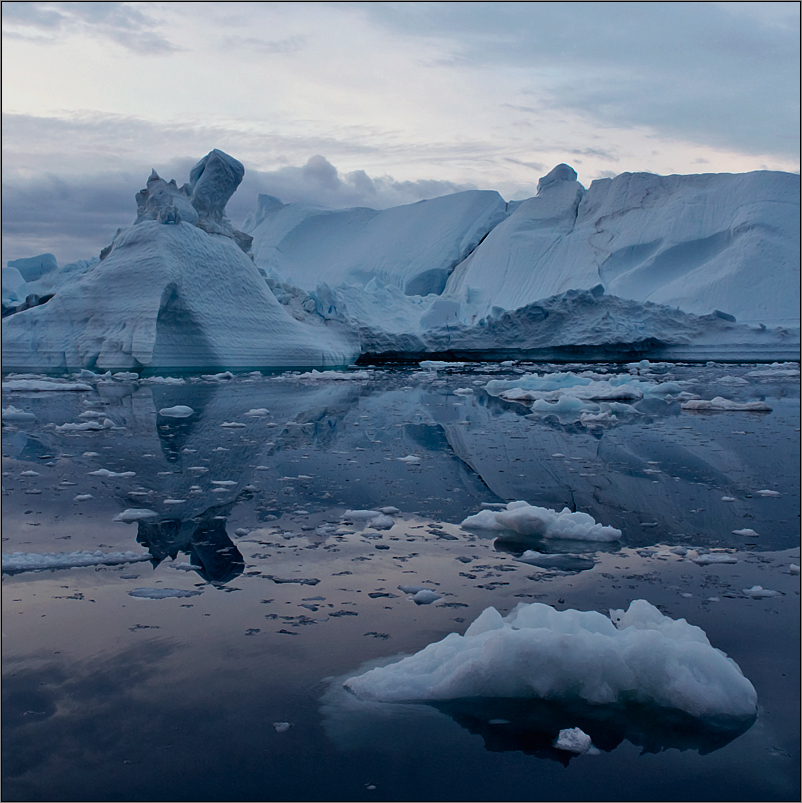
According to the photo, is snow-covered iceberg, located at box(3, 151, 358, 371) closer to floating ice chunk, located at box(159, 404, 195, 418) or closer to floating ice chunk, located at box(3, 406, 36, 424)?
floating ice chunk, located at box(3, 406, 36, 424)

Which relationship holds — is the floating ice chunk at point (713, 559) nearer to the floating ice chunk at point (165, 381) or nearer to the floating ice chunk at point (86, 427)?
the floating ice chunk at point (86, 427)

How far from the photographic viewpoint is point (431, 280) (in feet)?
102

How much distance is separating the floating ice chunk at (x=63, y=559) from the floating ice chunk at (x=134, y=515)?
0.53 meters

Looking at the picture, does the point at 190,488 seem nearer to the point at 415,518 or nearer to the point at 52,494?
the point at 52,494

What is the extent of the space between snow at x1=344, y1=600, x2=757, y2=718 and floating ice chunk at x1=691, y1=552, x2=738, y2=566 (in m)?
0.98

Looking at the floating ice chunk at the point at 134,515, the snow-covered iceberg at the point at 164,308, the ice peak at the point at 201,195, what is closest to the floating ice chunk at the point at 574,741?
the floating ice chunk at the point at 134,515

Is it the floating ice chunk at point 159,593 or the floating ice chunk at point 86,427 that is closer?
the floating ice chunk at point 159,593

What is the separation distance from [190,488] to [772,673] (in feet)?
10.3

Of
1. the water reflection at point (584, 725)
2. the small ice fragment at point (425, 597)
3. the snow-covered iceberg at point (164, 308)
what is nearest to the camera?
the water reflection at point (584, 725)

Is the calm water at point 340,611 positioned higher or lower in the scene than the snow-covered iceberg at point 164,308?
lower

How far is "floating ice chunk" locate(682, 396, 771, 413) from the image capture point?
8.17 m

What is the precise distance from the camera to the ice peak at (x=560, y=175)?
101ft

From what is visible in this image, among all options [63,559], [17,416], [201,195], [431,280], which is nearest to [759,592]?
[63,559]

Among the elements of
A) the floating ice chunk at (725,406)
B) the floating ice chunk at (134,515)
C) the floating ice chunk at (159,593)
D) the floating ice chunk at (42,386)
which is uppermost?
the floating ice chunk at (42,386)
